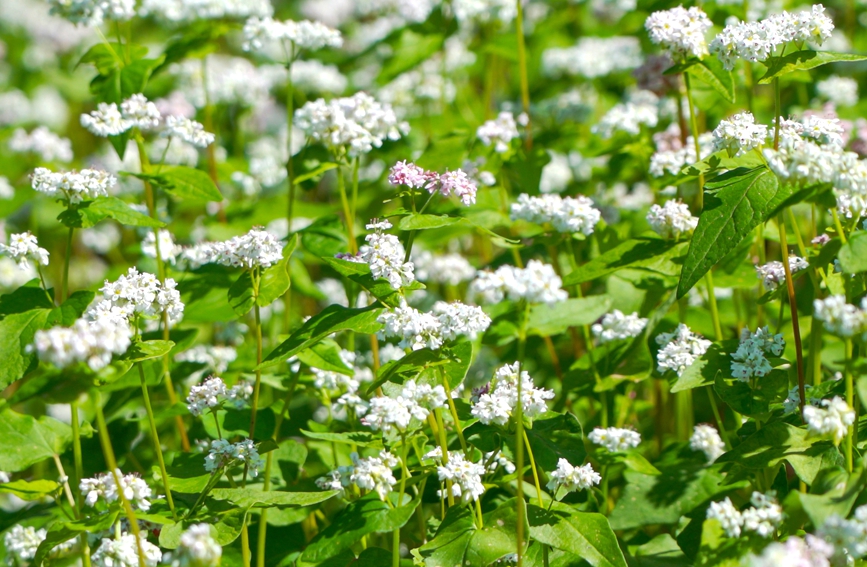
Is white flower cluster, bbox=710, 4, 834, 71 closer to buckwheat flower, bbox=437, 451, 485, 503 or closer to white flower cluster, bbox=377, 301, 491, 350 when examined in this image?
white flower cluster, bbox=377, 301, 491, 350

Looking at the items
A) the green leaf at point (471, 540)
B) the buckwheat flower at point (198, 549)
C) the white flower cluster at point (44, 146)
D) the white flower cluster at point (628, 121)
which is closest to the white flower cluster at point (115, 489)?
the buckwheat flower at point (198, 549)

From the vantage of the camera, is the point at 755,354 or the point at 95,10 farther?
the point at 95,10

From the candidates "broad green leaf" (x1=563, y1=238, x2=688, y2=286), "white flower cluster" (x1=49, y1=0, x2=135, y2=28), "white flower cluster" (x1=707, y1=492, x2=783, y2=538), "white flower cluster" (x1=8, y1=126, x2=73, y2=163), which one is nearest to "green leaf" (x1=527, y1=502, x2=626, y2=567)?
"white flower cluster" (x1=707, y1=492, x2=783, y2=538)

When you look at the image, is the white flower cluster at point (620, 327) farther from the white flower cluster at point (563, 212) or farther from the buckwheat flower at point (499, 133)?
the buckwheat flower at point (499, 133)

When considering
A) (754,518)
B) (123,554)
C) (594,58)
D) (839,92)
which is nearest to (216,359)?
(123,554)

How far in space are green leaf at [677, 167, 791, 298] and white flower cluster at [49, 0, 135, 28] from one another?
2407 mm

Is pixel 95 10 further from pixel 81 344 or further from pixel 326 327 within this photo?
pixel 81 344

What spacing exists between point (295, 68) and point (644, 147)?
3.07 metres

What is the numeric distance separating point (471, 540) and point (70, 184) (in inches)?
66.9

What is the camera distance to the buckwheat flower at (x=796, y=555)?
1.84 meters

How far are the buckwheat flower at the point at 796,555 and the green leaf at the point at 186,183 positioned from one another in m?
2.23

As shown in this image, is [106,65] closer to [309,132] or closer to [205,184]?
[205,184]

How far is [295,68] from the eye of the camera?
20.6 feet

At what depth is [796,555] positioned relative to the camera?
185 cm
